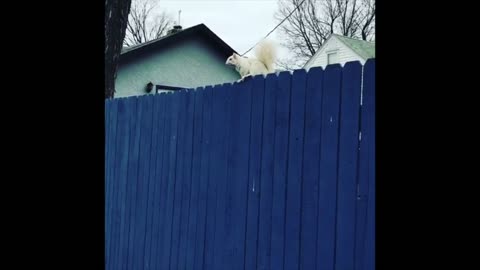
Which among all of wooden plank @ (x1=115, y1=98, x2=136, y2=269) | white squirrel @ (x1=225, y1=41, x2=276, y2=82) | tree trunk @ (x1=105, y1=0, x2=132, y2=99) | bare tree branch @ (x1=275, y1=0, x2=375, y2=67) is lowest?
wooden plank @ (x1=115, y1=98, x2=136, y2=269)

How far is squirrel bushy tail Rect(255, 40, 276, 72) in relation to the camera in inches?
161

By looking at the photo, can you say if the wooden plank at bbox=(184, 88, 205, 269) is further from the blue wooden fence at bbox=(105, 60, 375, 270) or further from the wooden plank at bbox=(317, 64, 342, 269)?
the wooden plank at bbox=(317, 64, 342, 269)

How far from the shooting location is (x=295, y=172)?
115 inches

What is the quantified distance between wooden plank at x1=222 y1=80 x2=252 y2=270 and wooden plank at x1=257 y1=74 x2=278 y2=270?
0.54 feet

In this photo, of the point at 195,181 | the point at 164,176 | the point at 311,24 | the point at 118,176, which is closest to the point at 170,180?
the point at 164,176

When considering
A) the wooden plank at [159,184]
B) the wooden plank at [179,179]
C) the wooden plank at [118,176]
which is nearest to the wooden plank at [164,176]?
the wooden plank at [159,184]

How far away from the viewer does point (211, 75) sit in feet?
47.8

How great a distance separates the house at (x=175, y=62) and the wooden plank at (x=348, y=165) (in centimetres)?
1074

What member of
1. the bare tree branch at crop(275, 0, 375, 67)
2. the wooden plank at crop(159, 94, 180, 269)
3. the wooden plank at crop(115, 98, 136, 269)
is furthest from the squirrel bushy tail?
the bare tree branch at crop(275, 0, 375, 67)

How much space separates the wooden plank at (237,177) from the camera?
3287 millimetres

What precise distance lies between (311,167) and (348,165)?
0.27 meters

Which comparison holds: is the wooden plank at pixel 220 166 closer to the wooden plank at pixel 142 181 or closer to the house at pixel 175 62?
the wooden plank at pixel 142 181

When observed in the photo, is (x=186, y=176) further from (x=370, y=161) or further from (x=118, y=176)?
(x=370, y=161)
